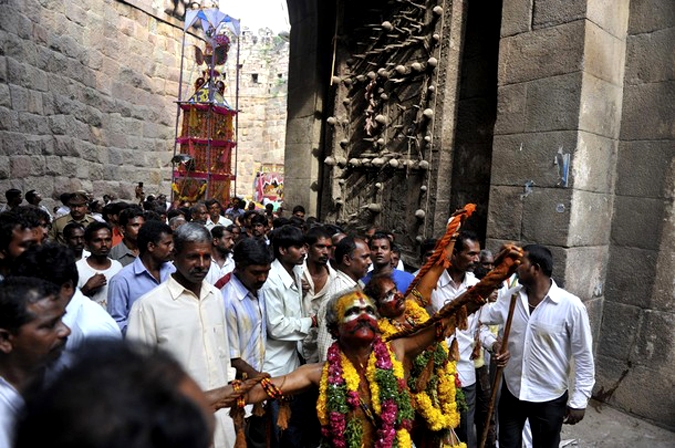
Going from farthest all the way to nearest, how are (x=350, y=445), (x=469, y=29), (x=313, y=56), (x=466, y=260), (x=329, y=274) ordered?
1. (x=313, y=56)
2. (x=469, y=29)
3. (x=329, y=274)
4. (x=466, y=260)
5. (x=350, y=445)

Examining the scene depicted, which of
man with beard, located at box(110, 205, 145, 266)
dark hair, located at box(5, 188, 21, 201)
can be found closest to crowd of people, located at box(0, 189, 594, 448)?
man with beard, located at box(110, 205, 145, 266)

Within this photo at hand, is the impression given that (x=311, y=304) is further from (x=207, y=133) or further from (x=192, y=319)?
(x=207, y=133)

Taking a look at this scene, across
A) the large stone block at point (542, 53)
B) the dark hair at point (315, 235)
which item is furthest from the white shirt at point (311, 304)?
the large stone block at point (542, 53)

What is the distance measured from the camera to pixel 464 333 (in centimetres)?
427

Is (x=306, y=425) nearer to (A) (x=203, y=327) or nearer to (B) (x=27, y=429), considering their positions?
(A) (x=203, y=327)

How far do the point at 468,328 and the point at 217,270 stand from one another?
254 cm

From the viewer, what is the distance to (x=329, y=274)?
15.5 feet

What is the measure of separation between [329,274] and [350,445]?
2165 mm

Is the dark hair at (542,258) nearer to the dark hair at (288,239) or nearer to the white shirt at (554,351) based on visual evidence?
the white shirt at (554,351)

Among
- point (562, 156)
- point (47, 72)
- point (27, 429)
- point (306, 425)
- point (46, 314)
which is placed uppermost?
point (47, 72)

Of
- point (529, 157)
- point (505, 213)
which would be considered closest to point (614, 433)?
point (505, 213)

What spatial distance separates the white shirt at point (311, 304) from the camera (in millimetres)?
4071

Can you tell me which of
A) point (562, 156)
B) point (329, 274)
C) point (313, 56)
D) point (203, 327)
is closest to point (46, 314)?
point (203, 327)

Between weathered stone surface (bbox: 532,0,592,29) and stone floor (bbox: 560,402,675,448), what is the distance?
13.4 ft
